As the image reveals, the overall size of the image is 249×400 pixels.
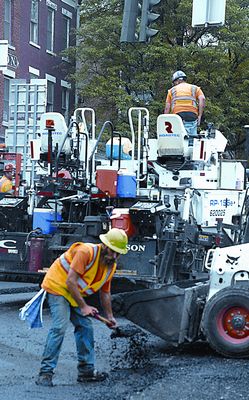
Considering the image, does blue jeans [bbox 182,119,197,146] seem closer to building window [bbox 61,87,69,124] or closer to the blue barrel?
the blue barrel

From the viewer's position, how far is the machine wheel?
30.6ft

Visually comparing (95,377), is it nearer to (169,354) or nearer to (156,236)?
(169,354)

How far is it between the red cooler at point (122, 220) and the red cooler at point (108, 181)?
0.59 meters

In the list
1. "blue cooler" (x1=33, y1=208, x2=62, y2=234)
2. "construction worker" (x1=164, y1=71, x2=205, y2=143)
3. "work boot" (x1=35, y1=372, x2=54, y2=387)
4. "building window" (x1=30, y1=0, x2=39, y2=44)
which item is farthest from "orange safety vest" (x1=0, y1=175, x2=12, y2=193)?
"building window" (x1=30, y1=0, x2=39, y2=44)

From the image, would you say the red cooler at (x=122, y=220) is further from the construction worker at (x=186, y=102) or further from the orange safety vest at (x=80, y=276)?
the orange safety vest at (x=80, y=276)

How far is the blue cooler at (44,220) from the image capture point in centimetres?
1289

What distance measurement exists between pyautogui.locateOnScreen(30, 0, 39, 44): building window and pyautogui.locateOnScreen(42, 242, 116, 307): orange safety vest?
26336 millimetres

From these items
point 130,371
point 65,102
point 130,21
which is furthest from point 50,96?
point 130,371

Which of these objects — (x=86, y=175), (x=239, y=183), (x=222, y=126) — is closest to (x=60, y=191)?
(x=86, y=175)

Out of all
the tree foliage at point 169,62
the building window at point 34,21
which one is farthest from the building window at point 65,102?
the tree foliage at point 169,62

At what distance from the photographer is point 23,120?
67.8 feet

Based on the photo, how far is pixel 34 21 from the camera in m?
33.5

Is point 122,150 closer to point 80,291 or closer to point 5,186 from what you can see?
point 5,186

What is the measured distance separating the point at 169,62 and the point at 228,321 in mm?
21609
